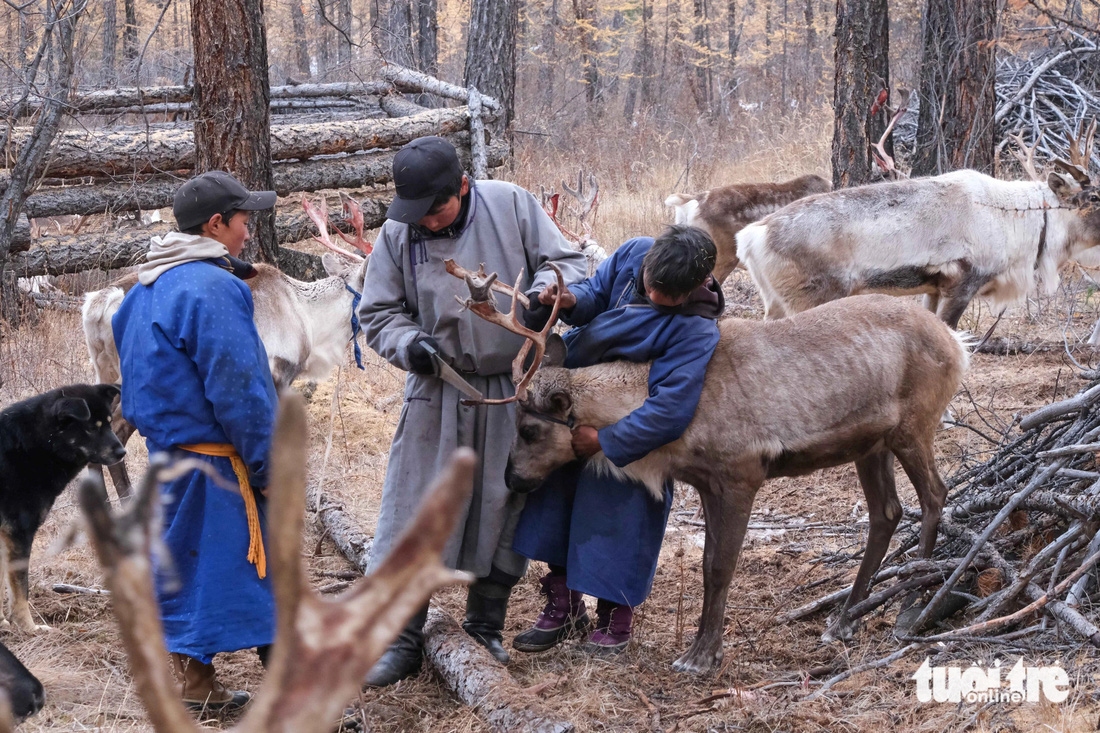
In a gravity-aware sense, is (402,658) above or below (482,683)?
below

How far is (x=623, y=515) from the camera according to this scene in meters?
4.41

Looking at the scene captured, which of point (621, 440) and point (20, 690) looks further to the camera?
point (621, 440)

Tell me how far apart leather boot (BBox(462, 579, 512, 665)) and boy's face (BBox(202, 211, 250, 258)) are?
1.92 m

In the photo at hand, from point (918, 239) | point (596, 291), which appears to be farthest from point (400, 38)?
point (596, 291)

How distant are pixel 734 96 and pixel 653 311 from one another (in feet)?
75.6

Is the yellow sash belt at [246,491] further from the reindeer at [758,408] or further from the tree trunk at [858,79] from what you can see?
the tree trunk at [858,79]

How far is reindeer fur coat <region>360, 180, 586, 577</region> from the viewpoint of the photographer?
4387 millimetres

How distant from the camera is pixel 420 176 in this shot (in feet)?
13.5

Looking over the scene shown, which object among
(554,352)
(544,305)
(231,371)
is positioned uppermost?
(544,305)

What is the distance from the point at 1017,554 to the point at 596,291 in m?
2.41

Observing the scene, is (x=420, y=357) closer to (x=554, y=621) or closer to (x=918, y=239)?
(x=554, y=621)

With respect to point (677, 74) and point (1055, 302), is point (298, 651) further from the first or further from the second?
point (677, 74)

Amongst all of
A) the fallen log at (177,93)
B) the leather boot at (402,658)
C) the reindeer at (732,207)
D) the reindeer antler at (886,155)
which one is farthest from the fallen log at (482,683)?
the fallen log at (177,93)

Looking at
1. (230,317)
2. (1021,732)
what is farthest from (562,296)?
(1021,732)
